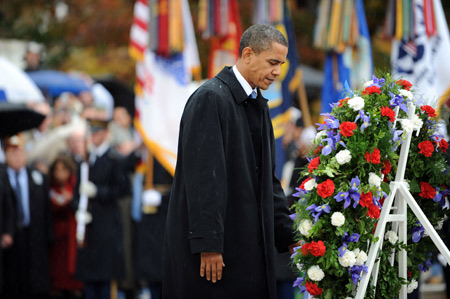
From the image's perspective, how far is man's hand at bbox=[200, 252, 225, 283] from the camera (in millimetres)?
4797

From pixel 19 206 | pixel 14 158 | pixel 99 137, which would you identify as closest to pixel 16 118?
pixel 14 158

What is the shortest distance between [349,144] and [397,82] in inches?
26.4

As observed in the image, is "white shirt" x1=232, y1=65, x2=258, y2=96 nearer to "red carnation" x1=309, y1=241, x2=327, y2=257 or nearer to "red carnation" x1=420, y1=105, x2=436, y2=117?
"red carnation" x1=309, y1=241, x2=327, y2=257

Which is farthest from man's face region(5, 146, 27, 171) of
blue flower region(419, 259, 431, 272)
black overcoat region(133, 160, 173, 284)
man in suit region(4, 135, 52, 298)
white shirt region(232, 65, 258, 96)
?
blue flower region(419, 259, 431, 272)

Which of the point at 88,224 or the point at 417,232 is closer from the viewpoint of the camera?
the point at 417,232

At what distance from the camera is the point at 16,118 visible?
10.6 m

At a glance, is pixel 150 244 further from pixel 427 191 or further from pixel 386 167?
pixel 386 167

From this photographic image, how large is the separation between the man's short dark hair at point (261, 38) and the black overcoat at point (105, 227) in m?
5.56

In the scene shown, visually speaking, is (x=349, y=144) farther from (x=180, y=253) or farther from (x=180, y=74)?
(x=180, y=74)

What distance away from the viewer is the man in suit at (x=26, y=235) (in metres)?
10.9

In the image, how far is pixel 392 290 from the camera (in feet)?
17.4

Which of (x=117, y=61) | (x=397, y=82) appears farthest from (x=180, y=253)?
(x=117, y=61)

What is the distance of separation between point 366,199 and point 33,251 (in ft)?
22.7

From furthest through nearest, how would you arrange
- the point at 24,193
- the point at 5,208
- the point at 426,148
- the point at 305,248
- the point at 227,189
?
the point at 24,193 → the point at 5,208 → the point at 426,148 → the point at 305,248 → the point at 227,189
